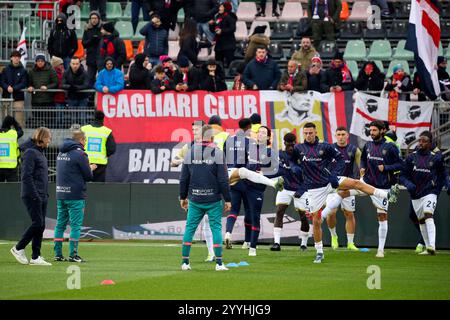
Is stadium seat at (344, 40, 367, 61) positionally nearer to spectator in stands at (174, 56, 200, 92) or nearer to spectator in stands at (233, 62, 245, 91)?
spectator in stands at (233, 62, 245, 91)

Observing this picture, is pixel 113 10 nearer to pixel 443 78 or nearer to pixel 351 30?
pixel 351 30

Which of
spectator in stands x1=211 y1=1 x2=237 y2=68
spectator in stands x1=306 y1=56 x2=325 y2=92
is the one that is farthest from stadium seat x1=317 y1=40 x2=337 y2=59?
spectator in stands x1=306 y1=56 x2=325 y2=92

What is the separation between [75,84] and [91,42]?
1.98m

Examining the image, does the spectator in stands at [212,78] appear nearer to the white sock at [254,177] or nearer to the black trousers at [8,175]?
the white sock at [254,177]

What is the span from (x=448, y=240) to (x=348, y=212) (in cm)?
221

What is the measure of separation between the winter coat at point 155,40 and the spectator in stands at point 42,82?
296cm

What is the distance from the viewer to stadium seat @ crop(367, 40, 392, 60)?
94.5 feet

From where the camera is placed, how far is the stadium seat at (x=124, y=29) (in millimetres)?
30191

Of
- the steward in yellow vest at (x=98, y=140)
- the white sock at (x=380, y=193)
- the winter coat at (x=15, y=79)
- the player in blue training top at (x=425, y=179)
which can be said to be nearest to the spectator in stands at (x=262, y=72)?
the steward in yellow vest at (x=98, y=140)

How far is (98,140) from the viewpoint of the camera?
23.2 meters

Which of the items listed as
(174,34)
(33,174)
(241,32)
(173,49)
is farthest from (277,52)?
(33,174)

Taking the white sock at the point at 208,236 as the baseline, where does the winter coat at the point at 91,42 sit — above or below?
above

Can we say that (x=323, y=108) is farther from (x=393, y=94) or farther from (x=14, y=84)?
(x=14, y=84)

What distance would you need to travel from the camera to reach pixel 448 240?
22172mm
